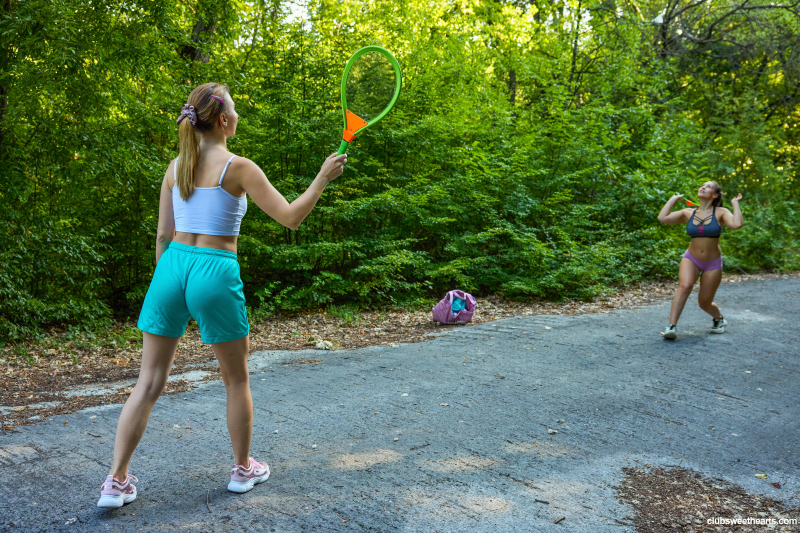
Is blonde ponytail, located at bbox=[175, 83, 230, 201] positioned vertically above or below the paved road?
above

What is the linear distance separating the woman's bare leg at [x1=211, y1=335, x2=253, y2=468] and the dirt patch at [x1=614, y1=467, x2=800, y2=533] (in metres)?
2.00

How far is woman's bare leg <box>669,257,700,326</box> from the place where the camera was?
7.15 m

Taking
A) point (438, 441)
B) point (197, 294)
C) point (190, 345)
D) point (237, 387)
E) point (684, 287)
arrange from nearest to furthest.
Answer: point (197, 294) → point (237, 387) → point (438, 441) → point (684, 287) → point (190, 345)

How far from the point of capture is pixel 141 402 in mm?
2787

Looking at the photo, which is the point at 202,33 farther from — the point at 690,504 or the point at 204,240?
the point at 690,504

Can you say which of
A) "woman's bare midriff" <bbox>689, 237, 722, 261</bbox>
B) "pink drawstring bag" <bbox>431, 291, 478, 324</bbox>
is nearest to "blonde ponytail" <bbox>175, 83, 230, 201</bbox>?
"pink drawstring bag" <bbox>431, 291, 478, 324</bbox>

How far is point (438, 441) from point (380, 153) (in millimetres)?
7807

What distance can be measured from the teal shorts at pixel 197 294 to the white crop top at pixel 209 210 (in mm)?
99

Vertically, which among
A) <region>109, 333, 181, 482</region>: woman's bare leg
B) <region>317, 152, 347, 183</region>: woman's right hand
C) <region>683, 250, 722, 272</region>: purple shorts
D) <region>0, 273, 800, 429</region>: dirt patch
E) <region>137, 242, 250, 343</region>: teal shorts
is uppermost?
<region>317, 152, 347, 183</region>: woman's right hand

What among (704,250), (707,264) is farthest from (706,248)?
(707,264)

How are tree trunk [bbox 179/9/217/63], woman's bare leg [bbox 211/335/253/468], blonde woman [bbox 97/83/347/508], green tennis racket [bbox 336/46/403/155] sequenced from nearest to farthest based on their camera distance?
blonde woman [bbox 97/83/347/508] → woman's bare leg [bbox 211/335/253/468] → green tennis racket [bbox 336/46/403/155] → tree trunk [bbox 179/9/217/63]

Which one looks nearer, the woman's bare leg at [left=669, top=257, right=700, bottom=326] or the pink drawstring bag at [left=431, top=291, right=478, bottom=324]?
the woman's bare leg at [left=669, top=257, right=700, bottom=326]

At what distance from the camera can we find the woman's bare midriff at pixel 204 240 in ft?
8.97

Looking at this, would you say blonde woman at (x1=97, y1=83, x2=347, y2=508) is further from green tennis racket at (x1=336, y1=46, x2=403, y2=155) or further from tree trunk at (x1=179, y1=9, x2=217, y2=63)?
tree trunk at (x1=179, y1=9, x2=217, y2=63)
